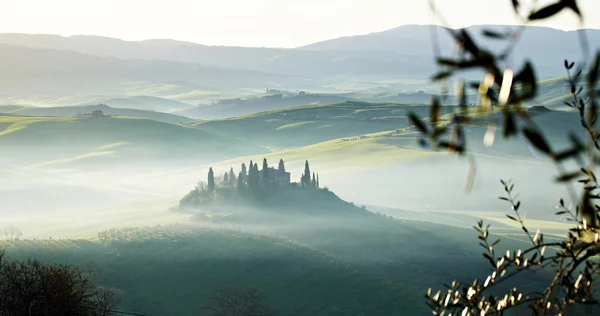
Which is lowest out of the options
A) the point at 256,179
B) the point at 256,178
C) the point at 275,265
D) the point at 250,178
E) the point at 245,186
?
the point at 275,265

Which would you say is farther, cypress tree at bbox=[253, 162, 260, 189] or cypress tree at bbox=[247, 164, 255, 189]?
cypress tree at bbox=[253, 162, 260, 189]

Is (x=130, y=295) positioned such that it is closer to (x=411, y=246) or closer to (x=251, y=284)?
(x=251, y=284)

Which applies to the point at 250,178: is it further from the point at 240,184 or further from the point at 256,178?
the point at 240,184

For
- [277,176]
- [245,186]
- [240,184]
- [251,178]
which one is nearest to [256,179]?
[251,178]

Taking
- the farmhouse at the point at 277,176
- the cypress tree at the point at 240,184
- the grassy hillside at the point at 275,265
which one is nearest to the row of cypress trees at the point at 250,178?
the cypress tree at the point at 240,184

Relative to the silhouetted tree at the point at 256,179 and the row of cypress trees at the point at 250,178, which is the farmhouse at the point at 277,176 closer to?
the row of cypress trees at the point at 250,178

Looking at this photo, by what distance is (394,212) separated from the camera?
184750 mm

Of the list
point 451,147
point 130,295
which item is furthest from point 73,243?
point 451,147

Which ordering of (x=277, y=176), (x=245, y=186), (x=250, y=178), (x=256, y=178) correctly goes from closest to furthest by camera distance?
1. (x=245, y=186)
2. (x=250, y=178)
3. (x=256, y=178)
4. (x=277, y=176)

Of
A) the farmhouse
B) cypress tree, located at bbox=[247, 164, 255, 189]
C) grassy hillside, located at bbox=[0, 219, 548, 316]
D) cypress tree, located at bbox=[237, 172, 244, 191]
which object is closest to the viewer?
grassy hillside, located at bbox=[0, 219, 548, 316]

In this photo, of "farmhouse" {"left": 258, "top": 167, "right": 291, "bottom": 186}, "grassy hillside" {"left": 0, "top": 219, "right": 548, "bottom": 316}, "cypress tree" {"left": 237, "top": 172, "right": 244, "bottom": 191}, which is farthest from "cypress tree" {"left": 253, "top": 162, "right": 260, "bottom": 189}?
"grassy hillside" {"left": 0, "top": 219, "right": 548, "bottom": 316}

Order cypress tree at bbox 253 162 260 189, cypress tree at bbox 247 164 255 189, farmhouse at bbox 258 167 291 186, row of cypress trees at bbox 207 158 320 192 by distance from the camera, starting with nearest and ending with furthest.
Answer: row of cypress trees at bbox 207 158 320 192 < cypress tree at bbox 247 164 255 189 < cypress tree at bbox 253 162 260 189 < farmhouse at bbox 258 167 291 186

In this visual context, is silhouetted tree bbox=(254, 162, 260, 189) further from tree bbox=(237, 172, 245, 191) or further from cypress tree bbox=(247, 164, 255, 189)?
tree bbox=(237, 172, 245, 191)

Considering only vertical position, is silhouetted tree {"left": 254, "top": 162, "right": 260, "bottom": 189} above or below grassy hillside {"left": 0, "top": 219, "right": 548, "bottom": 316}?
above
